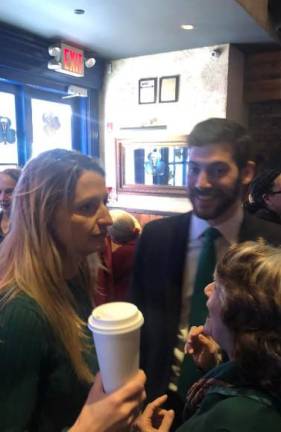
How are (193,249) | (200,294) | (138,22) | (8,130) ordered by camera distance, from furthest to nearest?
(8,130)
(138,22)
(193,249)
(200,294)

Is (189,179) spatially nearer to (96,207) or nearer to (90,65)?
(96,207)

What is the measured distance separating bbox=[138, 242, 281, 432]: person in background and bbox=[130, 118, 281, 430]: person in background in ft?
1.35

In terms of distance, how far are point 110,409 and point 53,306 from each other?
0.84 feet

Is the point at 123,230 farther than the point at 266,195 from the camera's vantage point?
No

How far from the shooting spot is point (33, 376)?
0.80 m

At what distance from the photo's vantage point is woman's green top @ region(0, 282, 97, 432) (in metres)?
0.77

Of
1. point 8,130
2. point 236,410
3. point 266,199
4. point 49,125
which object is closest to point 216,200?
point 236,410

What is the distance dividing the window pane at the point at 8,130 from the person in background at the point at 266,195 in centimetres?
288

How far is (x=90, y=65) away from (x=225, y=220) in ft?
12.5

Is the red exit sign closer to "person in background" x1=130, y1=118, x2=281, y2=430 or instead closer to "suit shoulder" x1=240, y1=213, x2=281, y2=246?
"person in background" x1=130, y1=118, x2=281, y2=430

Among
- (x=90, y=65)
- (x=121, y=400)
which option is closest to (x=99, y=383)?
(x=121, y=400)

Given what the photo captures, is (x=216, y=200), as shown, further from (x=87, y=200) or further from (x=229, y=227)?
(x=87, y=200)

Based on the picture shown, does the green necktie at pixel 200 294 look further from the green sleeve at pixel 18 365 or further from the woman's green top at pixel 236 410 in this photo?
the green sleeve at pixel 18 365

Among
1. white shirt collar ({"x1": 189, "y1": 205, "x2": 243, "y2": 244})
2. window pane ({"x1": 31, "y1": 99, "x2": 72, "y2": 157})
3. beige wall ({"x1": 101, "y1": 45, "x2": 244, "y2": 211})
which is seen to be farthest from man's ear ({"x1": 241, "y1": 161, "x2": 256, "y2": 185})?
window pane ({"x1": 31, "y1": 99, "x2": 72, "y2": 157})
